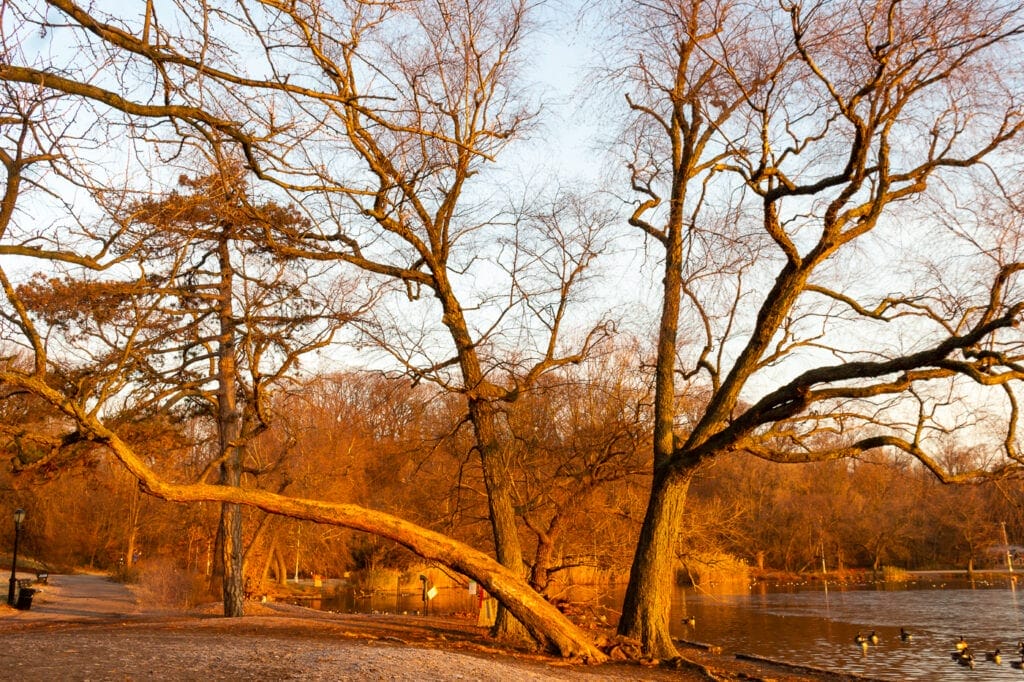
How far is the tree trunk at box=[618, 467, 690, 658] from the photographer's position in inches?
444

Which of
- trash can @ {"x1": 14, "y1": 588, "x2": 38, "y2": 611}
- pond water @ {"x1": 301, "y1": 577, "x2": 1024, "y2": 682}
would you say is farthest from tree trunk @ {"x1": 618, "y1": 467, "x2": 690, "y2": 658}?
trash can @ {"x1": 14, "y1": 588, "x2": 38, "y2": 611}

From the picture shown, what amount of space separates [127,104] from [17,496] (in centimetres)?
3134

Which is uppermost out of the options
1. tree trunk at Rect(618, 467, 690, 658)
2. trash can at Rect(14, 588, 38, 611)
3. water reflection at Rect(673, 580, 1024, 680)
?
tree trunk at Rect(618, 467, 690, 658)

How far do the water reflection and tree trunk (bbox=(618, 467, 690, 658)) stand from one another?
4864 mm

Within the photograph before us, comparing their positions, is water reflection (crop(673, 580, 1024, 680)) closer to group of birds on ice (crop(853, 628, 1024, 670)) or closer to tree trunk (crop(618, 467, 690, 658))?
group of birds on ice (crop(853, 628, 1024, 670))

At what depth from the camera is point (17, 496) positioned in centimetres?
3234

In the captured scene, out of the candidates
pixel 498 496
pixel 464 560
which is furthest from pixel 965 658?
pixel 464 560

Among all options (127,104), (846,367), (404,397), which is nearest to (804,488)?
(404,397)

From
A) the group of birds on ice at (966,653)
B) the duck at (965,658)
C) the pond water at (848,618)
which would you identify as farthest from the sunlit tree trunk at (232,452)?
the duck at (965,658)

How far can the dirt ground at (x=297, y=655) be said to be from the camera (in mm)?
7387

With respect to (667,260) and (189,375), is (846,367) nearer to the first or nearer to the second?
(667,260)

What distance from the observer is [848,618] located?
81.5 feet

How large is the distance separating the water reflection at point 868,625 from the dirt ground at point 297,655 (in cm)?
419

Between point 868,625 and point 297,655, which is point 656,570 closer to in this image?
point 297,655
